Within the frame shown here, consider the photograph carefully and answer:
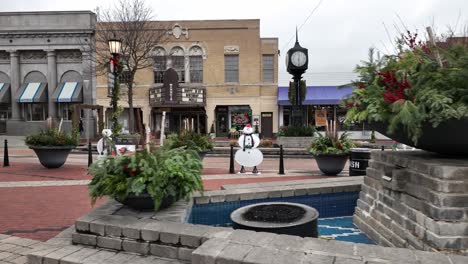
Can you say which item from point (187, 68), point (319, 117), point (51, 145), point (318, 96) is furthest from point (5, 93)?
point (319, 117)

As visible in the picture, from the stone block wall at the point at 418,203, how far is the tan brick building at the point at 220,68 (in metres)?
29.1

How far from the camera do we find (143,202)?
4301mm

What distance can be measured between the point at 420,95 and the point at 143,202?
3105 millimetres

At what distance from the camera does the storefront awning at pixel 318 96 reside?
105 feet

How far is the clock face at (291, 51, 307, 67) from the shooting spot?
54.3ft

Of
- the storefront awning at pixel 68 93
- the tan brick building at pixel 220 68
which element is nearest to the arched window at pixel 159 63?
the tan brick building at pixel 220 68

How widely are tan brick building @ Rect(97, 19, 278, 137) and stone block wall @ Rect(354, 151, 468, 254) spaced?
29.1 metres

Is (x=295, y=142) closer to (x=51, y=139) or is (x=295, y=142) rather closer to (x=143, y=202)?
(x=51, y=139)

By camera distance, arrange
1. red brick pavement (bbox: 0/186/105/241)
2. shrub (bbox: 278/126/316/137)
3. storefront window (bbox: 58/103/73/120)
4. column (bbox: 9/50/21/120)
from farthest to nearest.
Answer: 1. storefront window (bbox: 58/103/73/120)
2. column (bbox: 9/50/21/120)
3. shrub (bbox: 278/126/316/137)
4. red brick pavement (bbox: 0/186/105/241)

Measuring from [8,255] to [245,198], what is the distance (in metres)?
3.07

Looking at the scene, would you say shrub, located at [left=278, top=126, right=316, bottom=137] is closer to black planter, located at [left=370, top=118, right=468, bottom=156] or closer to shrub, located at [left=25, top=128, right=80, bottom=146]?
shrub, located at [left=25, top=128, right=80, bottom=146]

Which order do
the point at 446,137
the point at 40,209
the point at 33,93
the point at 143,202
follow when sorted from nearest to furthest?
the point at 446,137, the point at 143,202, the point at 40,209, the point at 33,93

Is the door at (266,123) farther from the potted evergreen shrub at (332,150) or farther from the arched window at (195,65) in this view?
the potted evergreen shrub at (332,150)

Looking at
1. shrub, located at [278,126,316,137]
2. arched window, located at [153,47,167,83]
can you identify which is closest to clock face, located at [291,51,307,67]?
shrub, located at [278,126,316,137]
